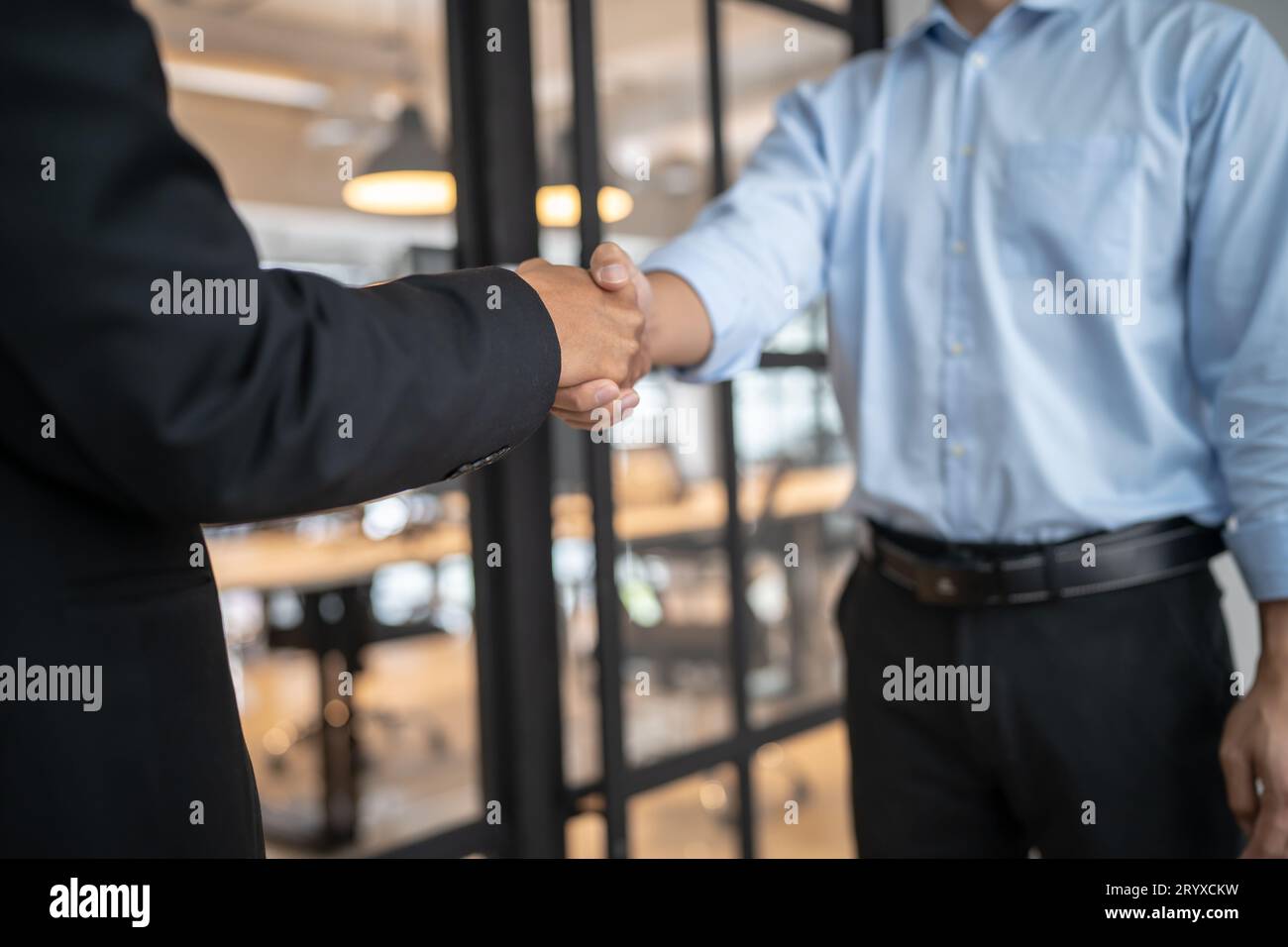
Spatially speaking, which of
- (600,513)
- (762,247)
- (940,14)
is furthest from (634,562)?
(940,14)

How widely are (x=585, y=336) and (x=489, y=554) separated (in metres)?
0.61

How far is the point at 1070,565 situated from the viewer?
116cm

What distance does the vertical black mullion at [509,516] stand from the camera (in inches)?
56.4

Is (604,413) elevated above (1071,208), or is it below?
below

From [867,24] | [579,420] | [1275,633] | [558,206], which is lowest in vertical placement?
[1275,633]

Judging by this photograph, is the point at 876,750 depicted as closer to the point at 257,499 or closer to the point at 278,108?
the point at 257,499

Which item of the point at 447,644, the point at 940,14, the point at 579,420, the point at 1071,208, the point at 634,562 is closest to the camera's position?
the point at 579,420

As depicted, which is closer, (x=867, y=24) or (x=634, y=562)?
(x=634, y=562)

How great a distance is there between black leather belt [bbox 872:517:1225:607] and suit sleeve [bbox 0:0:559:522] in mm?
709

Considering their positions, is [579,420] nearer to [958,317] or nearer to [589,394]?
[589,394]

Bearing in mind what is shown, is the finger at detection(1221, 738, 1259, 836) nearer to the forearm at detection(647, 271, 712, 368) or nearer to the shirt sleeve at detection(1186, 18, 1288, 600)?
the shirt sleeve at detection(1186, 18, 1288, 600)

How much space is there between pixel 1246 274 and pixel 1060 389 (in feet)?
0.71

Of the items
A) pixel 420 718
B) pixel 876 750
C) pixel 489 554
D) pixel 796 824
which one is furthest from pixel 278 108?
pixel 876 750

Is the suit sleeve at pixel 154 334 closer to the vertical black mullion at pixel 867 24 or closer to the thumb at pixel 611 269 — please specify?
the thumb at pixel 611 269
